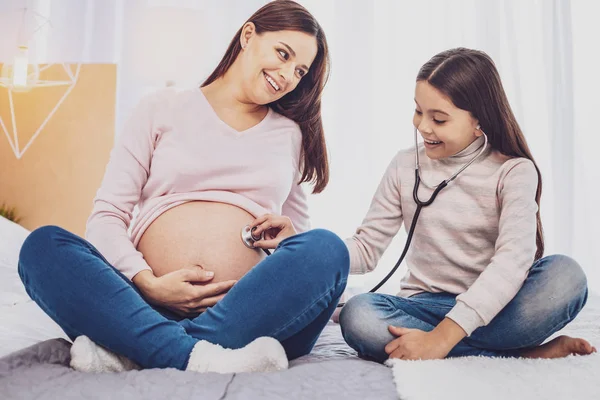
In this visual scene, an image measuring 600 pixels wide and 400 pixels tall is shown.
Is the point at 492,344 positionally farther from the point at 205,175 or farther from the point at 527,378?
the point at 205,175

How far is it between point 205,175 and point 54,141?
146 cm

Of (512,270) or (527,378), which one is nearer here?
(527,378)

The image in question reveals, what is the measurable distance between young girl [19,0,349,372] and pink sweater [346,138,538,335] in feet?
0.64

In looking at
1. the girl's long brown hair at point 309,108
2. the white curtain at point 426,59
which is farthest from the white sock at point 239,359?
the white curtain at point 426,59

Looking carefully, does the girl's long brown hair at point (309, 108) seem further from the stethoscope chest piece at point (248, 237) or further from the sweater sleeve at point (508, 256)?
the sweater sleeve at point (508, 256)

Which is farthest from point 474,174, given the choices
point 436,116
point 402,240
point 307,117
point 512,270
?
point 402,240

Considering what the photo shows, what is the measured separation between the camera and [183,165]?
4.44ft

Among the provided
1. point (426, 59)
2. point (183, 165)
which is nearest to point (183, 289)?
point (183, 165)

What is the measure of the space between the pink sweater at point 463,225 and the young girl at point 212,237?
19 cm

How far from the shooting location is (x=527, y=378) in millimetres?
970

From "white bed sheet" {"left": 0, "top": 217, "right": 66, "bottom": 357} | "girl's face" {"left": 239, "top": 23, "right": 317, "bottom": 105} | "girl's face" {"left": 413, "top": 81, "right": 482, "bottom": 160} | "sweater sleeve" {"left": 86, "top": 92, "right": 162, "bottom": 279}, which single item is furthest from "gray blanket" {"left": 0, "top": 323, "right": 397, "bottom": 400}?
"girl's face" {"left": 239, "top": 23, "right": 317, "bottom": 105}

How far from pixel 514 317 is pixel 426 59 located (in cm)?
215

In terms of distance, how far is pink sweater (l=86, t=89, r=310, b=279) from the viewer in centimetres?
133

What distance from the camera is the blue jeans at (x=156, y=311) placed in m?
1.01
